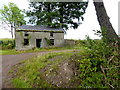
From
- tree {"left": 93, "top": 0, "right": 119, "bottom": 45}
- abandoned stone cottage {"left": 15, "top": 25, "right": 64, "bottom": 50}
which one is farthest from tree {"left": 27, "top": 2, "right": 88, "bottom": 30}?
tree {"left": 93, "top": 0, "right": 119, "bottom": 45}

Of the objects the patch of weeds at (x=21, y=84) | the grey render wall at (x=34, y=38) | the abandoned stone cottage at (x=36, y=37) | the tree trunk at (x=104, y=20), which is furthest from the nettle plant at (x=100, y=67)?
the grey render wall at (x=34, y=38)

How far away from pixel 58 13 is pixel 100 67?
19679 mm

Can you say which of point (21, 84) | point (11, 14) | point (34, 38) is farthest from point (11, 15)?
point (21, 84)

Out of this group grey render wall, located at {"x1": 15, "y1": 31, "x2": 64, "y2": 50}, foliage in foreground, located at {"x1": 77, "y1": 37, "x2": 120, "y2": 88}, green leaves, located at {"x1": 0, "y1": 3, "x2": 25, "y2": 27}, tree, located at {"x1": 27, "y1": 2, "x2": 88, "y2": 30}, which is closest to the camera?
foliage in foreground, located at {"x1": 77, "y1": 37, "x2": 120, "y2": 88}

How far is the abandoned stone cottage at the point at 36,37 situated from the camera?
1719 cm

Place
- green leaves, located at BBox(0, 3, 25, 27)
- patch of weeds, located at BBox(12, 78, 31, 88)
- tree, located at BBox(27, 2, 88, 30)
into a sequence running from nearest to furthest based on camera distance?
1. patch of weeds, located at BBox(12, 78, 31, 88)
2. tree, located at BBox(27, 2, 88, 30)
3. green leaves, located at BBox(0, 3, 25, 27)

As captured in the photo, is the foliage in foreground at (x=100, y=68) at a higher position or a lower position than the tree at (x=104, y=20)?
lower

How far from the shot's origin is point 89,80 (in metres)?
2.37

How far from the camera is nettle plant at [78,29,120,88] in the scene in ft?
7.69

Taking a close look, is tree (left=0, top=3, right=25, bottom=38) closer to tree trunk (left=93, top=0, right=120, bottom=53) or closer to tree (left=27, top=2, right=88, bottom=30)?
tree (left=27, top=2, right=88, bottom=30)

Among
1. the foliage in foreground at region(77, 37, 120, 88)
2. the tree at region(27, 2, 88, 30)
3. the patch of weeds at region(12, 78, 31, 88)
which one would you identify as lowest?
the patch of weeds at region(12, 78, 31, 88)

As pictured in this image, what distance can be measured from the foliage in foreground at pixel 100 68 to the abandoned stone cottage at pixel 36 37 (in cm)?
1566

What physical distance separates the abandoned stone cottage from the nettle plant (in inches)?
615

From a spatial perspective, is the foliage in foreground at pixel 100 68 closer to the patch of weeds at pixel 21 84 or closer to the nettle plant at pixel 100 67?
→ the nettle plant at pixel 100 67
